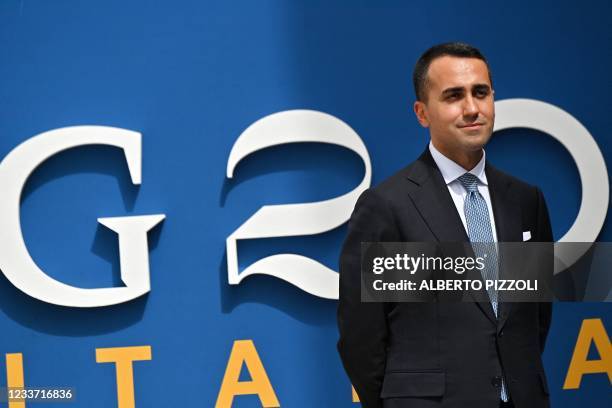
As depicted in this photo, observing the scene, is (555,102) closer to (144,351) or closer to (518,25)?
→ (518,25)

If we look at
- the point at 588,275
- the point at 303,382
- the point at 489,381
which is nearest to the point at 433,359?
the point at 489,381

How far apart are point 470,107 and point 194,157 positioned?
65.3 inches

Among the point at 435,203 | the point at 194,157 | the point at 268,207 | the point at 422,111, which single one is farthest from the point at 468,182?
the point at 194,157

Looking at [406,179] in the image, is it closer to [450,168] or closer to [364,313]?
[450,168]

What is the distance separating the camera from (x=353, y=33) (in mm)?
4012

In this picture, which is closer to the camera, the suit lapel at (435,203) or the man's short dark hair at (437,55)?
the suit lapel at (435,203)

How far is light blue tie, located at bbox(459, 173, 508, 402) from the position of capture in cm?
257

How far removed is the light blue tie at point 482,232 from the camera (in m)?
2.57

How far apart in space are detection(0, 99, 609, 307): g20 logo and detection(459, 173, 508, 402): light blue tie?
133 centimetres

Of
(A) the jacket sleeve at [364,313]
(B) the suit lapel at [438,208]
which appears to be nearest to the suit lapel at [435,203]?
(B) the suit lapel at [438,208]

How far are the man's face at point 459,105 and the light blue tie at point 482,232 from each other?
0.15 metres

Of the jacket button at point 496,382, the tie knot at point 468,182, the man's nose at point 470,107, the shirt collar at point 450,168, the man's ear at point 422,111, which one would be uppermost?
the man's ear at point 422,111

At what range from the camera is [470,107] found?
8.51ft

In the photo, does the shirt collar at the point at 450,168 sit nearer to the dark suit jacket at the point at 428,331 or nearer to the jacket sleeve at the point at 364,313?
→ the dark suit jacket at the point at 428,331
